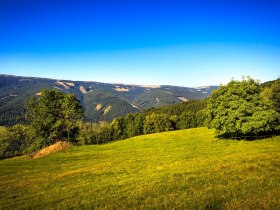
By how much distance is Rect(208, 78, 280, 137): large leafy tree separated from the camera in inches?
1713

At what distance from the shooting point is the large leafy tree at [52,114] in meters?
63.0

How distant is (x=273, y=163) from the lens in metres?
20.5

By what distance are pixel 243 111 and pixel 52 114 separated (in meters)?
50.8

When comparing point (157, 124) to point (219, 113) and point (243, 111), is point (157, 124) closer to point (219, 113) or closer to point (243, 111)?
point (219, 113)

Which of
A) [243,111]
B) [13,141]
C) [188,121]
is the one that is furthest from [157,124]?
[243,111]

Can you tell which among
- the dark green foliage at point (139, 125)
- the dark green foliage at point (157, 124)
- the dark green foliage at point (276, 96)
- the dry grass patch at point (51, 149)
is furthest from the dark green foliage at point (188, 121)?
the dry grass patch at point (51, 149)

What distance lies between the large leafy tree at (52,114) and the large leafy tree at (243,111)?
1562 inches

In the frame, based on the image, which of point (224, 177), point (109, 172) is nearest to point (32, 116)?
point (109, 172)

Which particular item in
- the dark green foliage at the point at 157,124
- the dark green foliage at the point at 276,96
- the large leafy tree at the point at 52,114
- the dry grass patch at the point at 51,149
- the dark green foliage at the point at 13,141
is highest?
the dark green foliage at the point at 276,96

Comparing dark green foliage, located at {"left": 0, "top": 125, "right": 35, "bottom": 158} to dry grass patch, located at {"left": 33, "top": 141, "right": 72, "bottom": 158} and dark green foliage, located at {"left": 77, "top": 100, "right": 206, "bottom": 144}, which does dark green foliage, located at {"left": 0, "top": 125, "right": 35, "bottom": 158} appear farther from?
dry grass patch, located at {"left": 33, "top": 141, "right": 72, "bottom": 158}

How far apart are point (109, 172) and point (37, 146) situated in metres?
47.5

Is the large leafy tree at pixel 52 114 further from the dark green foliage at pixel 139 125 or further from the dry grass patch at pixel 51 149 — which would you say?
the dark green foliage at pixel 139 125

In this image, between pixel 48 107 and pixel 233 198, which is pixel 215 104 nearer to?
pixel 233 198

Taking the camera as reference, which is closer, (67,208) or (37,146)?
(67,208)
